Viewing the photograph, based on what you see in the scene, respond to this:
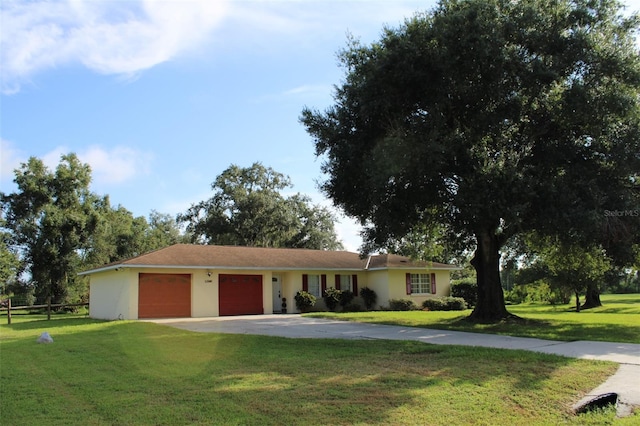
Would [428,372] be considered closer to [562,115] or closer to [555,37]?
[562,115]

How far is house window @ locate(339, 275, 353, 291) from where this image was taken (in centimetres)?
3050

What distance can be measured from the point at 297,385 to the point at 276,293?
2146cm

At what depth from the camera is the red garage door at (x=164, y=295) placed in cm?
2341

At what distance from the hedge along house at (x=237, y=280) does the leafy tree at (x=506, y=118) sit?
37.0 feet

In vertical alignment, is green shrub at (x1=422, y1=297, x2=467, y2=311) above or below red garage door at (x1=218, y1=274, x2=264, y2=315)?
below

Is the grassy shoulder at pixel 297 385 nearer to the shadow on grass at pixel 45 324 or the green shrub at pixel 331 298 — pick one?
the shadow on grass at pixel 45 324

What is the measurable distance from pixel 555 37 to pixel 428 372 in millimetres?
12646

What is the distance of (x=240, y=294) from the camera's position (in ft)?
87.2

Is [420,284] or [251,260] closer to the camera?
[251,260]

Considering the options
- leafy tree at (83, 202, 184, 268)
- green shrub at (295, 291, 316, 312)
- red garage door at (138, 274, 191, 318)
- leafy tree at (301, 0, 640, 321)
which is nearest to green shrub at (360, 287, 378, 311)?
green shrub at (295, 291, 316, 312)

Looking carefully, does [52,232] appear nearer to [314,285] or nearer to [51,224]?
[51,224]

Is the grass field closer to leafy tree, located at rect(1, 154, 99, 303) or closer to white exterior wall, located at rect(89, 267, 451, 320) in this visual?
white exterior wall, located at rect(89, 267, 451, 320)

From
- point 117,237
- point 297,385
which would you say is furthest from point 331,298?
point 117,237

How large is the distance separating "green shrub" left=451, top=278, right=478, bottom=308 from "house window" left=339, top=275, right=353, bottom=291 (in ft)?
25.5
